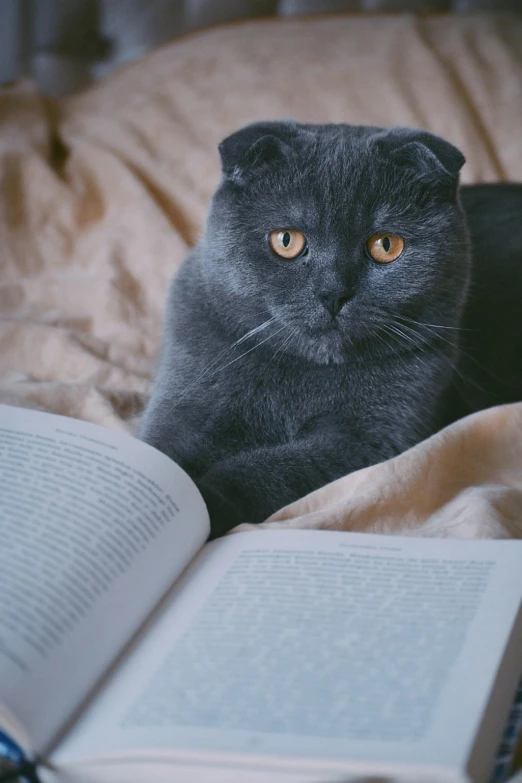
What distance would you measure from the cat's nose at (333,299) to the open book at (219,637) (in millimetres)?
268

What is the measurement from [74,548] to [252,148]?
548 millimetres

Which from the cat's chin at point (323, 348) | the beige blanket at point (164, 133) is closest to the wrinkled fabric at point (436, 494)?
the cat's chin at point (323, 348)

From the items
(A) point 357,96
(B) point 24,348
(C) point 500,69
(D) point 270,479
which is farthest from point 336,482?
(C) point 500,69

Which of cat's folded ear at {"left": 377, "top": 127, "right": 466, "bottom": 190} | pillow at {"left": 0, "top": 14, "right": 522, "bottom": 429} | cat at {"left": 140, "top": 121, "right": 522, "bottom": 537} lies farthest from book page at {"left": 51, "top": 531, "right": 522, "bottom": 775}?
pillow at {"left": 0, "top": 14, "right": 522, "bottom": 429}

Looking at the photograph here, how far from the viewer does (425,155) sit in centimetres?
105

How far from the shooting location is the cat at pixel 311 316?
3.40ft

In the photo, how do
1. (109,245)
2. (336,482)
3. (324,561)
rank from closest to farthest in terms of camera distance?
(324,561) < (336,482) < (109,245)

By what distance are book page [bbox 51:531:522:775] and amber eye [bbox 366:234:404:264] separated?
1.17 feet

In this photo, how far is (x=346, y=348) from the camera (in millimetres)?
1089

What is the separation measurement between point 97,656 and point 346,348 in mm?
521

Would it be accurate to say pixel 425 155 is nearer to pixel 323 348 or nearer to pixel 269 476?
pixel 323 348

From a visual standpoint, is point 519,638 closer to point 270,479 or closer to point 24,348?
point 270,479

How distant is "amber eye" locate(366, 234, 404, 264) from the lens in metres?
1.05

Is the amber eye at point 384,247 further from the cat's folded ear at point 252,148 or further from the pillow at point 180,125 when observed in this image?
the pillow at point 180,125
